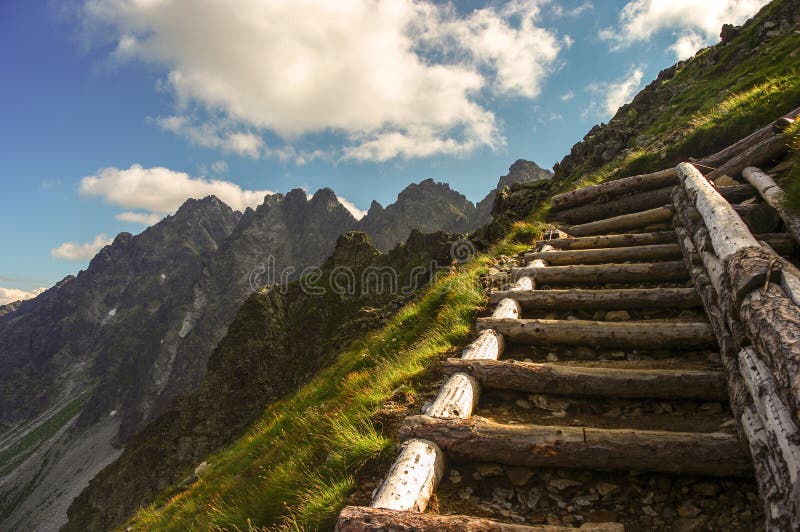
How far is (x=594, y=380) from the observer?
4941 mm

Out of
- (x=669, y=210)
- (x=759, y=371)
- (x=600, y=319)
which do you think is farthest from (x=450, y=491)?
(x=669, y=210)

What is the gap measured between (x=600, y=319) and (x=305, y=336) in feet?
193

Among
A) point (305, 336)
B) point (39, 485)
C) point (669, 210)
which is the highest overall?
point (669, 210)

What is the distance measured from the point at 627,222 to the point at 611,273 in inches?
135

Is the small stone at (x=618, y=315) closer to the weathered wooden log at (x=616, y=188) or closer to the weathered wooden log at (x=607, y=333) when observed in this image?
the weathered wooden log at (x=607, y=333)

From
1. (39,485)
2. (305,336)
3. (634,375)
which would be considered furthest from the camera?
(39,485)

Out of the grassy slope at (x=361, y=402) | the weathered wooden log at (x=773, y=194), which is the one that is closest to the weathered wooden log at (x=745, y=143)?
the weathered wooden log at (x=773, y=194)

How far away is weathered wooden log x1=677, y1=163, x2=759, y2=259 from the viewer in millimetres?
5215

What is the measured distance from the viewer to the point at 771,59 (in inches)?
857

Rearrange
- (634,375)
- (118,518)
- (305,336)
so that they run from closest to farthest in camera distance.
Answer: (634,375) → (118,518) → (305,336)

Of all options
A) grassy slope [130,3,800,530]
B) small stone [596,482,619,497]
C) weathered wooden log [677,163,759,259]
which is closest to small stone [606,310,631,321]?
weathered wooden log [677,163,759,259]

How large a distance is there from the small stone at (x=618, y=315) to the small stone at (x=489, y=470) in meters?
3.71

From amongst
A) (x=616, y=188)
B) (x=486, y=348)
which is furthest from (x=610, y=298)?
(x=616, y=188)

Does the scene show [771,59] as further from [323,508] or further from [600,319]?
[323,508]
